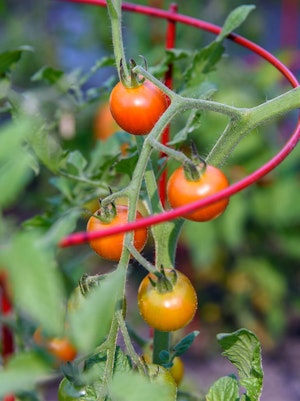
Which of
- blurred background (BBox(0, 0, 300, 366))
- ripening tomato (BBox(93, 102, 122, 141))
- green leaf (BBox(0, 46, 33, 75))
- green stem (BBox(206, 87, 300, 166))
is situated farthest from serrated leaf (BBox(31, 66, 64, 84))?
ripening tomato (BBox(93, 102, 122, 141))

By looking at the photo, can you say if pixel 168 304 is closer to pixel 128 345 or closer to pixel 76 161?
pixel 128 345

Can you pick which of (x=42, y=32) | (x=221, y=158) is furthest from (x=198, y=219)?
(x=42, y=32)

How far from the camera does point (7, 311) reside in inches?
46.3

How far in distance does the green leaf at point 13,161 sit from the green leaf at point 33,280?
0.03 meters

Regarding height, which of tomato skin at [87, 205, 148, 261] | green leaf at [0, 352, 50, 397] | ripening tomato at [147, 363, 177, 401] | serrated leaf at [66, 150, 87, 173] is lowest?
ripening tomato at [147, 363, 177, 401]

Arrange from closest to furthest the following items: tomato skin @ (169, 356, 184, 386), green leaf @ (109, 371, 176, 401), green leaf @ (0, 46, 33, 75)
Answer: green leaf @ (109, 371, 176, 401), tomato skin @ (169, 356, 184, 386), green leaf @ (0, 46, 33, 75)

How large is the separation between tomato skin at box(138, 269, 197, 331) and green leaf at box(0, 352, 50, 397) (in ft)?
0.71

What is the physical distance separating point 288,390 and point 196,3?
5.26ft

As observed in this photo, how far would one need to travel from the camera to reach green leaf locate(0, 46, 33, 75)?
1.09 m

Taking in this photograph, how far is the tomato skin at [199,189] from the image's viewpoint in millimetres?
739

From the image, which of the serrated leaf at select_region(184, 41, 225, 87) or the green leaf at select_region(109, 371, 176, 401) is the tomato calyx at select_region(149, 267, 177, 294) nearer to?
the green leaf at select_region(109, 371, 176, 401)

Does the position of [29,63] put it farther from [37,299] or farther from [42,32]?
[37,299]

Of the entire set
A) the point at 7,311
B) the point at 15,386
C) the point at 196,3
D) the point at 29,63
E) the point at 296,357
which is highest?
the point at 15,386

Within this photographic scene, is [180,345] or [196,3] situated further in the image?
[196,3]
